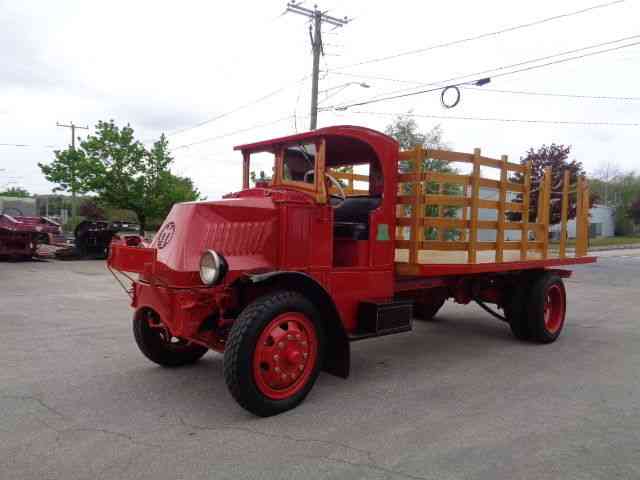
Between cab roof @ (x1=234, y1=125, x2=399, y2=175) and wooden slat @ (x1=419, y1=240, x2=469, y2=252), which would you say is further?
wooden slat @ (x1=419, y1=240, x2=469, y2=252)

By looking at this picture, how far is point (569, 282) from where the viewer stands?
13.6 meters

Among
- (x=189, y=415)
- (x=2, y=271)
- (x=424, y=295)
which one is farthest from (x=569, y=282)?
(x=2, y=271)

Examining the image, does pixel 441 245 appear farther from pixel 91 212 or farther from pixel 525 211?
pixel 91 212

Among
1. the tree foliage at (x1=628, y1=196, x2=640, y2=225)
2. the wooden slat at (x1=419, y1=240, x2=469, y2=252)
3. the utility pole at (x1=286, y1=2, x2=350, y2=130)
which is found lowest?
the wooden slat at (x1=419, y1=240, x2=469, y2=252)

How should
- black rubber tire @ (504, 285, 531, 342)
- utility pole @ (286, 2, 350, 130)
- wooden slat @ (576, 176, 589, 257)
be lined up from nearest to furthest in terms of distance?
black rubber tire @ (504, 285, 531, 342) < wooden slat @ (576, 176, 589, 257) < utility pole @ (286, 2, 350, 130)

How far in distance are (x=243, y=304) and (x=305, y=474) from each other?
173cm

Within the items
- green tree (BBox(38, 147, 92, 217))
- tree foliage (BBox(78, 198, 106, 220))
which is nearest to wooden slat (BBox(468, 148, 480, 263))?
green tree (BBox(38, 147, 92, 217))

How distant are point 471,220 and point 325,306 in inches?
82.1

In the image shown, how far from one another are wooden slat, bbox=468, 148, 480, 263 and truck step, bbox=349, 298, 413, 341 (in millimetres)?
1061

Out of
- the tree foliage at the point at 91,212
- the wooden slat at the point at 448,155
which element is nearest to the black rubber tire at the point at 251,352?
the wooden slat at the point at 448,155

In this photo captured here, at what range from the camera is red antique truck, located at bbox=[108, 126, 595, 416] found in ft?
13.0

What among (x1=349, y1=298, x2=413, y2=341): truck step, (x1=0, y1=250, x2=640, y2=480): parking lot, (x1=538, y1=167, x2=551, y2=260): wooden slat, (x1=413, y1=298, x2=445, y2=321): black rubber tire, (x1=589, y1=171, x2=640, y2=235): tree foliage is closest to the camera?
(x1=0, y1=250, x2=640, y2=480): parking lot

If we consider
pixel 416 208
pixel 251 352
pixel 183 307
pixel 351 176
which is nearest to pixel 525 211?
pixel 416 208

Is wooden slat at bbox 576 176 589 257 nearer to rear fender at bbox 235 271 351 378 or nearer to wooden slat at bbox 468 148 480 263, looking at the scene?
wooden slat at bbox 468 148 480 263
